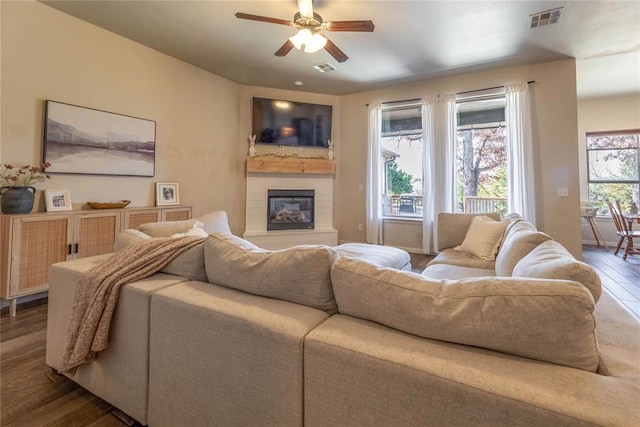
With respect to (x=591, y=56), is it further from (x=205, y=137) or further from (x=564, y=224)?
(x=205, y=137)

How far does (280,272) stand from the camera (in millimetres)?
1174

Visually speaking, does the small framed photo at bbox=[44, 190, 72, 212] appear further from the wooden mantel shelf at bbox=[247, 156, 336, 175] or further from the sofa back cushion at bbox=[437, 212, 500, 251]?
the sofa back cushion at bbox=[437, 212, 500, 251]

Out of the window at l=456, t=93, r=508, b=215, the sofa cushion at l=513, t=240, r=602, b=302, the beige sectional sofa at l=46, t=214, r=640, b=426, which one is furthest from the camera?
Answer: the window at l=456, t=93, r=508, b=215

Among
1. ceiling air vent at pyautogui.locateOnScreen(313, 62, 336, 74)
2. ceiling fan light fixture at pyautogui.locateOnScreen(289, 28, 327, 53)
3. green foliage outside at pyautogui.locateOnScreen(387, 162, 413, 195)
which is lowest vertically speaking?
green foliage outside at pyautogui.locateOnScreen(387, 162, 413, 195)

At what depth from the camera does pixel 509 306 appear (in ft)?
2.60

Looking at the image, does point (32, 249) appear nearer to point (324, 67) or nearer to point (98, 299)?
point (98, 299)

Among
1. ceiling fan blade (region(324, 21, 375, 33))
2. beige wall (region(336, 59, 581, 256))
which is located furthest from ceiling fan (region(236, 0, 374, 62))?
beige wall (region(336, 59, 581, 256))

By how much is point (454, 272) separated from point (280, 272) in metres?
1.63

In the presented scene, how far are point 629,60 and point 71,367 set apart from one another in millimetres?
6658

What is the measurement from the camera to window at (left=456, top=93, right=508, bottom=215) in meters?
4.56

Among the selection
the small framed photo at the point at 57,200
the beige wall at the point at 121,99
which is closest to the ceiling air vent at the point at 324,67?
the beige wall at the point at 121,99

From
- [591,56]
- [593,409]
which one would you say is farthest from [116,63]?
[591,56]

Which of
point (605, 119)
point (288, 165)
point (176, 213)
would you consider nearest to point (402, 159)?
point (288, 165)

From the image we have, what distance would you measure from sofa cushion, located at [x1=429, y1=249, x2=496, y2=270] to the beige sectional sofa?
120 cm
